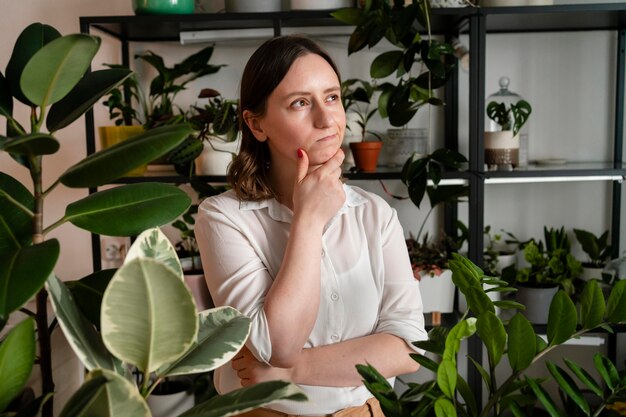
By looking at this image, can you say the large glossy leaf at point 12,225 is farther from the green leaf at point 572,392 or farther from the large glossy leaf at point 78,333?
the green leaf at point 572,392

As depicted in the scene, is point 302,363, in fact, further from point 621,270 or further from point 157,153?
point 621,270

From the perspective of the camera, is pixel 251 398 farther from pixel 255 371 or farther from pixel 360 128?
pixel 360 128

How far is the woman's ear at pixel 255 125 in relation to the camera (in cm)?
134

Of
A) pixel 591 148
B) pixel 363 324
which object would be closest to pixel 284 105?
pixel 363 324

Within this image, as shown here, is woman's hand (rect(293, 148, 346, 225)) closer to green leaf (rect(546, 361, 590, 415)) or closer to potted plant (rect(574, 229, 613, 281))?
green leaf (rect(546, 361, 590, 415))

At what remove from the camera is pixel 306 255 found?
119 centimetres

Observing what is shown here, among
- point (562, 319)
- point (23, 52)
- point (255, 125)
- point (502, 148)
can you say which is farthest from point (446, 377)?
point (502, 148)

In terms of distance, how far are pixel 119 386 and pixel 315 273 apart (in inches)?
30.2

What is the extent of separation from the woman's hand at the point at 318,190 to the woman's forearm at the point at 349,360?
25 cm

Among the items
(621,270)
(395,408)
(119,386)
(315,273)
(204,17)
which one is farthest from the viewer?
(621,270)

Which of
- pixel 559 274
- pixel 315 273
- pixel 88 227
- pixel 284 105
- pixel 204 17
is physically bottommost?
pixel 559 274

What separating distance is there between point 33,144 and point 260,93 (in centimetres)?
83

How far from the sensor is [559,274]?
2.24 meters

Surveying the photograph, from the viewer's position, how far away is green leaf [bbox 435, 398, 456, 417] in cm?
49
